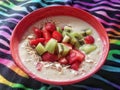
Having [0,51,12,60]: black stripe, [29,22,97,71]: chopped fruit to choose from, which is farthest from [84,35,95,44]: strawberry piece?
[0,51,12,60]: black stripe

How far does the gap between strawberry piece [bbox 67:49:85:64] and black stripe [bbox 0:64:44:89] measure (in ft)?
0.40

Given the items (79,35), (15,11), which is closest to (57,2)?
(15,11)

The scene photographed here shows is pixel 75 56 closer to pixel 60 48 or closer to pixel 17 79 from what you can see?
pixel 60 48

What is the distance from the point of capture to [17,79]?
84cm

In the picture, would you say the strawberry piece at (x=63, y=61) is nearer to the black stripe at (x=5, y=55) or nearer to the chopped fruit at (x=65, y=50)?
the chopped fruit at (x=65, y=50)

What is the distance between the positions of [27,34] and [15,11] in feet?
0.67

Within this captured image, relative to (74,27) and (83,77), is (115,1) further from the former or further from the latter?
(83,77)

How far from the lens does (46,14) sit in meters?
0.91

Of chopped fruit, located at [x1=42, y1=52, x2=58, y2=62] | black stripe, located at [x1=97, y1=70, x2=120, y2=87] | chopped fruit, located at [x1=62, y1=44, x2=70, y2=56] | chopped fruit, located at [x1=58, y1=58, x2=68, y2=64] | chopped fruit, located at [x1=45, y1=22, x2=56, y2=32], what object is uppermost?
chopped fruit, located at [x1=45, y1=22, x2=56, y2=32]

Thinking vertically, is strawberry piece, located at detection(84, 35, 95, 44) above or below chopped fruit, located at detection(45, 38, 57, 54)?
above

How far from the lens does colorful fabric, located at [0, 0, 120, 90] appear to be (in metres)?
0.82

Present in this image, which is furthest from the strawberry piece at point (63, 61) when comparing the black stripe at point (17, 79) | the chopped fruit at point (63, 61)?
the black stripe at point (17, 79)

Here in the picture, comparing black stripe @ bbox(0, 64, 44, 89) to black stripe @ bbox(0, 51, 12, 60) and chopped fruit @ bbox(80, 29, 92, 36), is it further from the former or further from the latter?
chopped fruit @ bbox(80, 29, 92, 36)

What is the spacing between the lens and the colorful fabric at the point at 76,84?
2.69 ft
